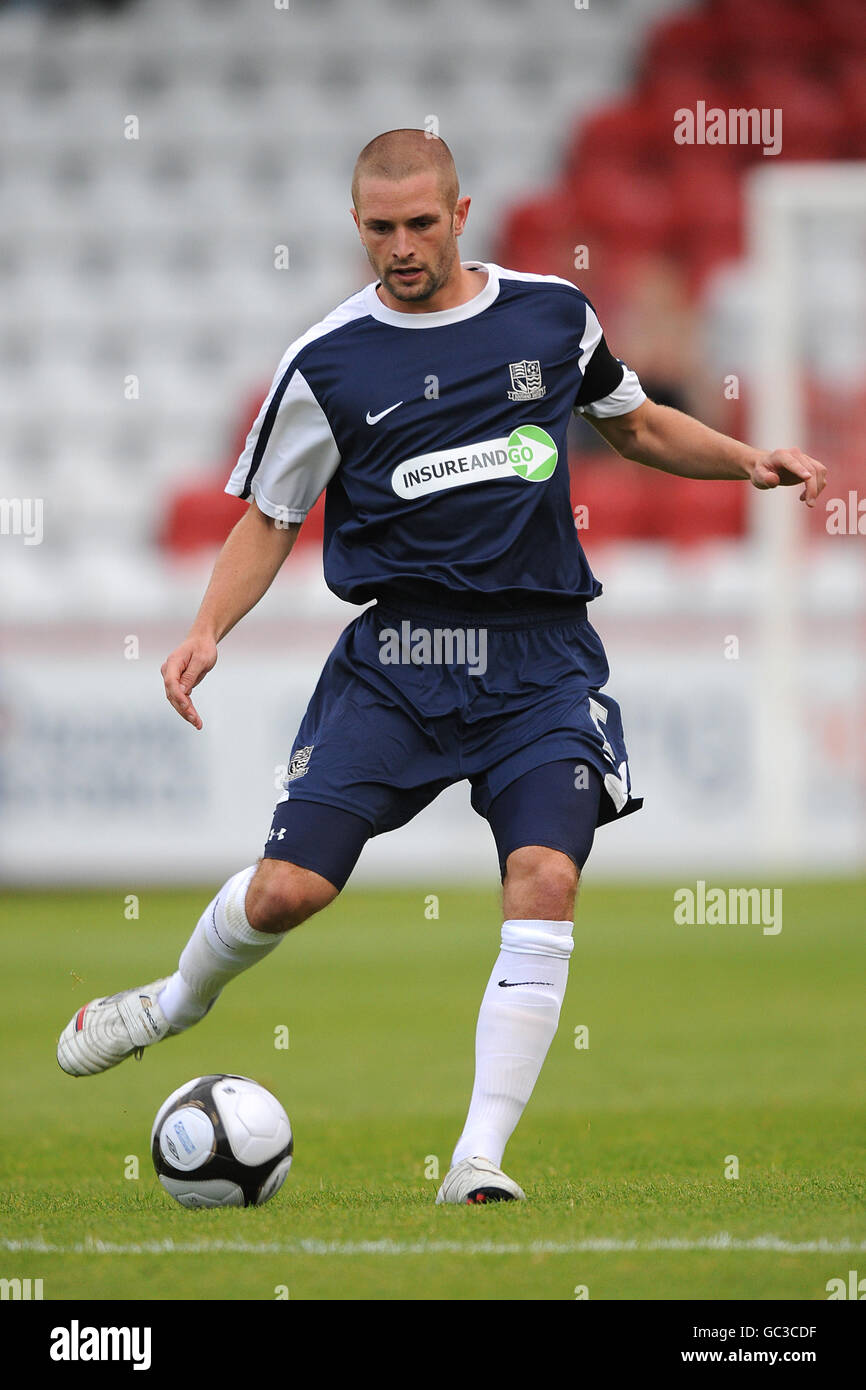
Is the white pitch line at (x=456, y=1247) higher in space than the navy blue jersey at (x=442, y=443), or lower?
lower

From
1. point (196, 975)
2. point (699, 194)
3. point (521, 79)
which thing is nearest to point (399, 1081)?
point (196, 975)

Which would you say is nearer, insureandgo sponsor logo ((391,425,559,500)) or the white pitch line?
the white pitch line

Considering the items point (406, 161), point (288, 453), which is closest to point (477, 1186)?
point (288, 453)

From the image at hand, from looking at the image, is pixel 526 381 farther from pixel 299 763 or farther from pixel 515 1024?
pixel 515 1024

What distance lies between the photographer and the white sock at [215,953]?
14.9 feet

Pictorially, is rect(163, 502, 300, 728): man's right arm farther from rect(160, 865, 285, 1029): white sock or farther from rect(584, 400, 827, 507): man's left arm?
rect(584, 400, 827, 507): man's left arm

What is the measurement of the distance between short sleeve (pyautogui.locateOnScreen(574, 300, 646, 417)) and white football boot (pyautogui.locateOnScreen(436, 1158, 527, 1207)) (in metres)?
1.73

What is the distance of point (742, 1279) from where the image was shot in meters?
3.38

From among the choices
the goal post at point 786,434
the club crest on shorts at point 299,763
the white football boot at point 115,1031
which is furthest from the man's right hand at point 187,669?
the goal post at point 786,434

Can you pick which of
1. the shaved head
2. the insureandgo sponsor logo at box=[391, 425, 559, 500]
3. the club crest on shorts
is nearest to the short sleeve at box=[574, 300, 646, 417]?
the insureandgo sponsor logo at box=[391, 425, 559, 500]

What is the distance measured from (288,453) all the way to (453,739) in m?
0.74

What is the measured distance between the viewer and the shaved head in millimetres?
4355
